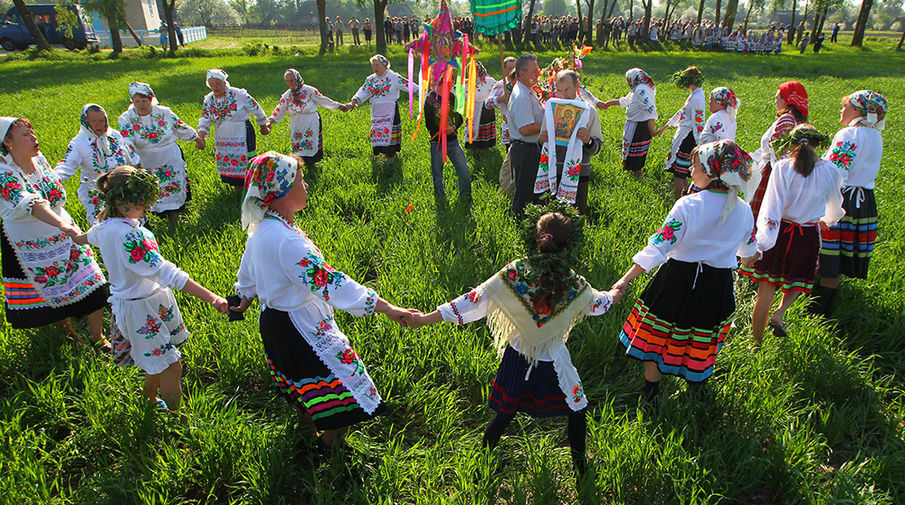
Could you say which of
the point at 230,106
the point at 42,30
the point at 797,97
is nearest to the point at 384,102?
the point at 230,106

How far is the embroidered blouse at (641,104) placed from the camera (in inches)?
256

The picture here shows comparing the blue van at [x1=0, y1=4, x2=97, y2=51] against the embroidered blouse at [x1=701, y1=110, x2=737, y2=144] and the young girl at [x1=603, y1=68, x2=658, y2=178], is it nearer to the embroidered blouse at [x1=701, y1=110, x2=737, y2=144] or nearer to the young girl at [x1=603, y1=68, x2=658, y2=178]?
the young girl at [x1=603, y1=68, x2=658, y2=178]

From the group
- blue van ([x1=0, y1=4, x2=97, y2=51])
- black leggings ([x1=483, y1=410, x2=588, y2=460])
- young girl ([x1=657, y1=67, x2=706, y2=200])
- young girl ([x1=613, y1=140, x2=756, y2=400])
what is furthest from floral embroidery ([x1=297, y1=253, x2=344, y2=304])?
blue van ([x1=0, y1=4, x2=97, y2=51])

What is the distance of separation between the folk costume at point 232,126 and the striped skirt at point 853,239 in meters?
6.20

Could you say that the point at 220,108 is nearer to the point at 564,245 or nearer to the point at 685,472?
the point at 564,245

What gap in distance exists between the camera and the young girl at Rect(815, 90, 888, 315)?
152 inches

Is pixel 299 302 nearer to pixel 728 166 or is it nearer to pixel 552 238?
pixel 552 238

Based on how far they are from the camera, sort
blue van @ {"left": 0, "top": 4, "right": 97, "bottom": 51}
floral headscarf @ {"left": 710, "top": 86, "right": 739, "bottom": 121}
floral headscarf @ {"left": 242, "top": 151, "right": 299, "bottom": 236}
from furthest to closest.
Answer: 1. blue van @ {"left": 0, "top": 4, "right": 97, "bottom": 51}
2. floral headscarf @ {"left": 710, "top": 86, "right": 739, "bottom": 121}
3. floral headscarf @ {"left": 242, "top": 151, "right": 299, "bottom": 236}

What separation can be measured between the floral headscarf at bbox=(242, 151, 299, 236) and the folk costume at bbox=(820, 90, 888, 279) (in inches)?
162

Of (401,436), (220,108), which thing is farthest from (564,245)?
(220,108)

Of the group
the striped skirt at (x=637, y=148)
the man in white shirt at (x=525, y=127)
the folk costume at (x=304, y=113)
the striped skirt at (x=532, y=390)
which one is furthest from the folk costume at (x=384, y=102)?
the striped skirt at (x=532, y=390)

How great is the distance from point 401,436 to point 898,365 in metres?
3.50

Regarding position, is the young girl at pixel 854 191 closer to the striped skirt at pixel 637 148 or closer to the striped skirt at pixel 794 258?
the striped skirt at pixel 794 258

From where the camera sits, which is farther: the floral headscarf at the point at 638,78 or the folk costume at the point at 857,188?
the floral headscarf at the point at 638,78
